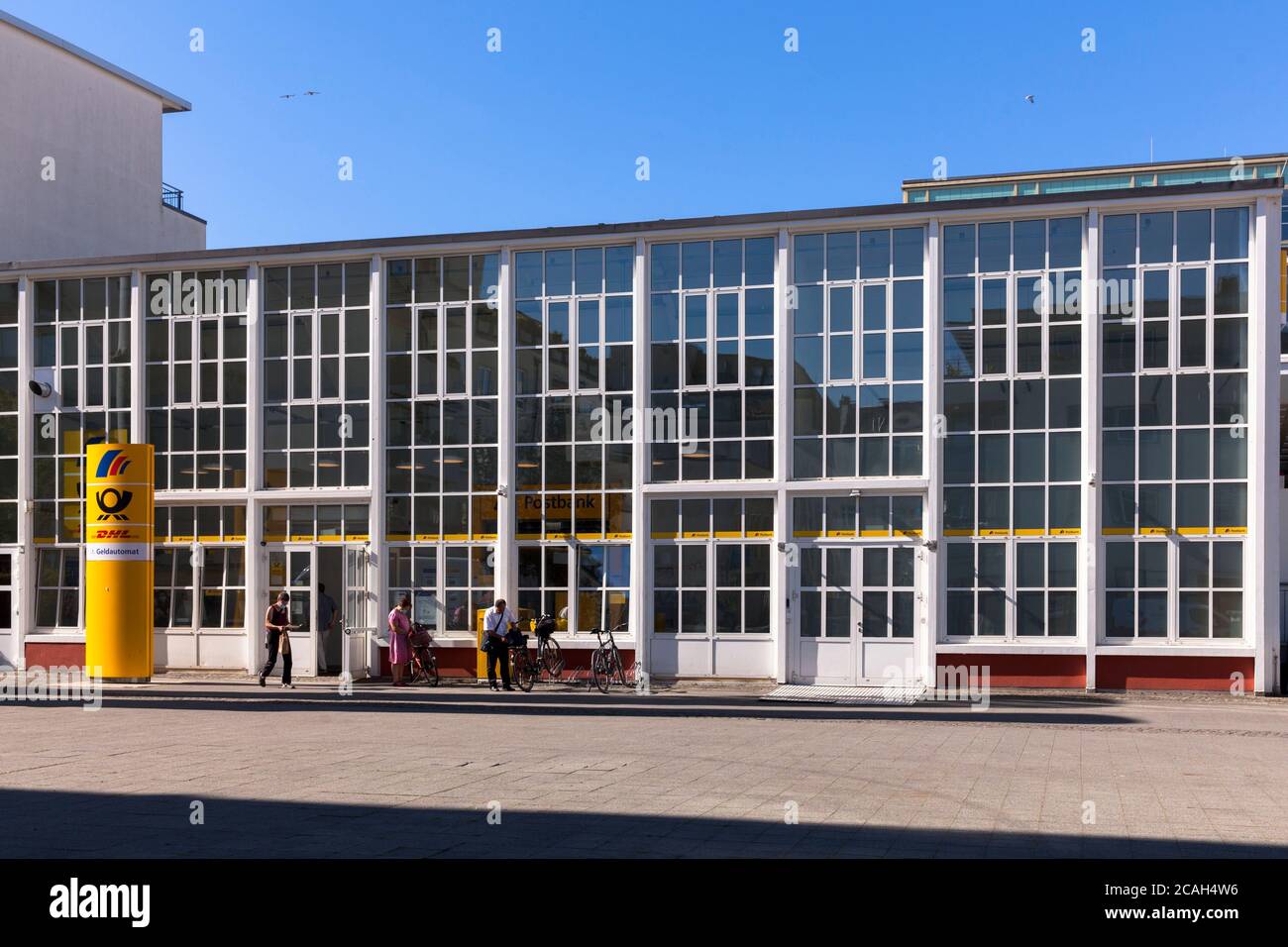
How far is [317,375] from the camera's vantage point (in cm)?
2388

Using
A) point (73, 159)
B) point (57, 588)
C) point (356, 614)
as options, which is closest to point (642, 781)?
point (356, 614)

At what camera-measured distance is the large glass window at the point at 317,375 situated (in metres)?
23.7

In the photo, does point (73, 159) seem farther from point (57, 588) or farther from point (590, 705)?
point (590, 705)

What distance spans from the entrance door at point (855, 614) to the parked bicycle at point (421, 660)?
19.8 feet

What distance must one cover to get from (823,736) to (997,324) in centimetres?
897

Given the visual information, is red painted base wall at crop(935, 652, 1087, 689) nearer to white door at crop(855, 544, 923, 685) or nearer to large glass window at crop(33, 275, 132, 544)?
white door at crop(855, 544, 923, 685)

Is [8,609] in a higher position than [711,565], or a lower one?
lower

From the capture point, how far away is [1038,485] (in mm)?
20812

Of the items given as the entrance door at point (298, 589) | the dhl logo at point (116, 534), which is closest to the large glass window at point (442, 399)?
the entrance door at point (298, 589)

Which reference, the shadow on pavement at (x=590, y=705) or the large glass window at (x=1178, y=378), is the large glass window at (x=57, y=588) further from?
the large glass window at (x=1178, y=378)

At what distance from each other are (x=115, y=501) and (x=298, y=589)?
4033mm

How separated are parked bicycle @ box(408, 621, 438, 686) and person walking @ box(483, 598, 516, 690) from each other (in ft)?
3.97

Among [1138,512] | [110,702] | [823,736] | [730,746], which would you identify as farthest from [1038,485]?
[110,702]
